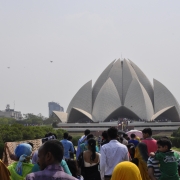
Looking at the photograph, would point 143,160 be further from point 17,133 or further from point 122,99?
point 122,99

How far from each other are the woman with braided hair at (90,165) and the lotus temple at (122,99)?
100ft

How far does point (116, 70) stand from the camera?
37656 millimetres

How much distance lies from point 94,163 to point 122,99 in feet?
108

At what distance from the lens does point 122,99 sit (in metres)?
37.0

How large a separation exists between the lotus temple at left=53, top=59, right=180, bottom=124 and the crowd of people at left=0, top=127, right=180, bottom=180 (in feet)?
99.3

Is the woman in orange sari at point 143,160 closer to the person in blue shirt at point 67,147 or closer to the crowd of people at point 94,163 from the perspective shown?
the crowd of people at point 94,163

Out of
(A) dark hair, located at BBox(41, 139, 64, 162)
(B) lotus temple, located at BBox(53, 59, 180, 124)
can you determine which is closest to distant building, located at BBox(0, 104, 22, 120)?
(B) lotus temple, located at BBox(53, 59, 180, 124)

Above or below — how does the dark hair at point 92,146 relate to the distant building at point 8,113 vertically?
below

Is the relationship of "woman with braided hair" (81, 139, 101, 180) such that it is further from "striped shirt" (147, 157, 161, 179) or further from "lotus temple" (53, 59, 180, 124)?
"lotus temple" (53, 59, 180, 124)

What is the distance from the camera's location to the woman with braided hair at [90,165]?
4.19 m

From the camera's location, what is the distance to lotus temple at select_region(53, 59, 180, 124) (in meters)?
35.2

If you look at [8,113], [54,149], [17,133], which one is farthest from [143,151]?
[8,113]

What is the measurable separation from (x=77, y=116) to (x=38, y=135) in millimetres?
17331

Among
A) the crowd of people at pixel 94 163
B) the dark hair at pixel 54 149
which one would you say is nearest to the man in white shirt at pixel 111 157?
the crowd of people at pixel 94 163
